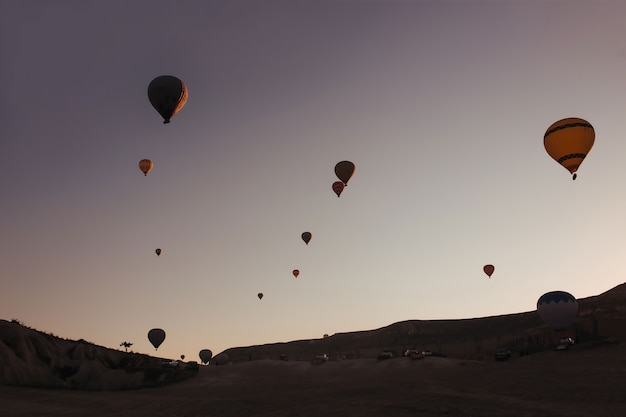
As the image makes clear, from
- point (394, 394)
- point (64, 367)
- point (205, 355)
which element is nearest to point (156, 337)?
point (64, 367)

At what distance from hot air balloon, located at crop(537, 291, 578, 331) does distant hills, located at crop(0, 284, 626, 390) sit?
233 centimetres

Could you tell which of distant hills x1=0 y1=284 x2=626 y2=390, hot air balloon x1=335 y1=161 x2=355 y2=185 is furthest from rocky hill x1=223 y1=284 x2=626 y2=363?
hot air balloon x1=335 y1=161 x2=355 y2=185

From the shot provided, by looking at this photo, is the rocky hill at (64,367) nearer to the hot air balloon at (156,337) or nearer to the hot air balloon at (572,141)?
the hot air balloon at (156,337)

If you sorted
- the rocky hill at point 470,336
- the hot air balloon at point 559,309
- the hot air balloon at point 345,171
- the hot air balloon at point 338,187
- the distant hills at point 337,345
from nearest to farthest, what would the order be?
the distant hills at point 337,345 → the hot air balloon at point 559,309 → the hot air balloon at point 345,171 → the hot air balloon at point 338,187 → the rocky hill at point 470,336

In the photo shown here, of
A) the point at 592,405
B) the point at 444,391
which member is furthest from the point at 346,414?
the point at 592,405

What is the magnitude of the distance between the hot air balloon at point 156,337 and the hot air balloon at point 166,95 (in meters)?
29.5

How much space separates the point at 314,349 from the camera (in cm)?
10794

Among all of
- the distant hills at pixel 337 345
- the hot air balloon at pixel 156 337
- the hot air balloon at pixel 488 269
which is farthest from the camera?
the hot air balloon at pixel 488 269

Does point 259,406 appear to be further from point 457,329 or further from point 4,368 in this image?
point 457,329

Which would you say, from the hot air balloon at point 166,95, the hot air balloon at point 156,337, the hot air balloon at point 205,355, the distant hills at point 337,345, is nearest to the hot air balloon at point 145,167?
the hot air balloon at point 166,95

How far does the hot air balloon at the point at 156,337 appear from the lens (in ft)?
185

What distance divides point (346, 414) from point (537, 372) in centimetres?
1452

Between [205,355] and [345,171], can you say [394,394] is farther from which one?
[205,355]

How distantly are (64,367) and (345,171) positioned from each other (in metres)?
26.5
